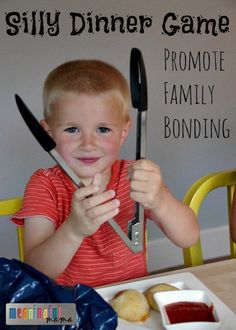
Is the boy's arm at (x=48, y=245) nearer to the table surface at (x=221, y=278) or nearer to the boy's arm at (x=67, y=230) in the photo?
the boy's arm at (x=67, y=230)

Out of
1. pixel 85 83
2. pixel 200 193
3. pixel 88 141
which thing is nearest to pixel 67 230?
pixel 88 141

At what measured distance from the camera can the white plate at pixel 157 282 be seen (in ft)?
2.37

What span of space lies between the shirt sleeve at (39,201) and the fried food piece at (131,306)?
27cm

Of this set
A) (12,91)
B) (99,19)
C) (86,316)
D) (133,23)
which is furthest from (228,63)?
(86,316)

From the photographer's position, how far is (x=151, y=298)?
782 mm

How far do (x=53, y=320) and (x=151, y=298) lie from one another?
0.79 ft

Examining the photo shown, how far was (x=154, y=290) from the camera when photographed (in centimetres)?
80

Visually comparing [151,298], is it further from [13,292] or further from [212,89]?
[212,89]

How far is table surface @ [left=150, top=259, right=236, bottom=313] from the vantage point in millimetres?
809

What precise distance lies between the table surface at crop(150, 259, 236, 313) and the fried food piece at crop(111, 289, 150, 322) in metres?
0.13

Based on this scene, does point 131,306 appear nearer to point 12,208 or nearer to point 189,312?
point 189,312

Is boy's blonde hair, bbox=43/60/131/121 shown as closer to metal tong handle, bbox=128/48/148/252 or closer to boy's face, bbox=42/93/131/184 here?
boy's face, bbox=42/93/131/184

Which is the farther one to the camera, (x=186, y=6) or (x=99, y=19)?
(x=186, y=6)

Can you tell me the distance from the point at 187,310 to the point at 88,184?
26 centimetres
